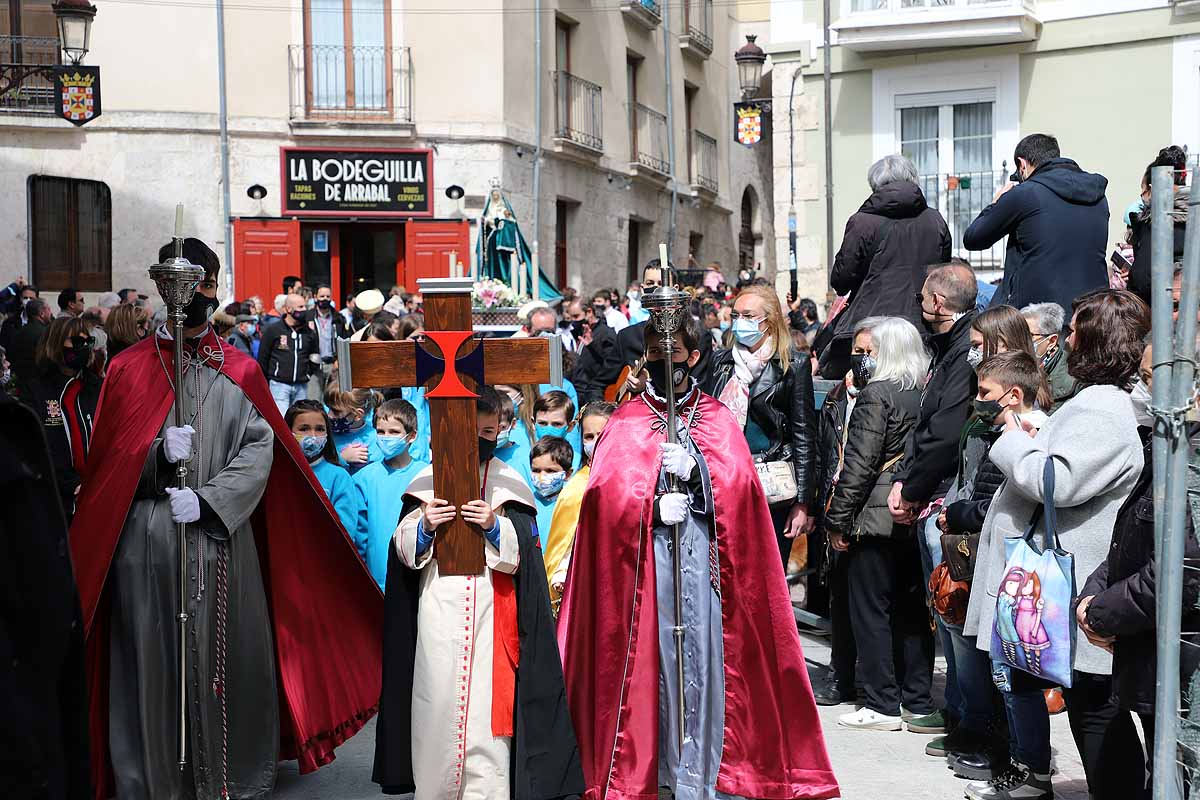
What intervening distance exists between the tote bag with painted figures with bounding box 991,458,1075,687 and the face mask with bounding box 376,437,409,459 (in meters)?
3.30

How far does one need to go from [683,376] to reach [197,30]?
16.6 meters

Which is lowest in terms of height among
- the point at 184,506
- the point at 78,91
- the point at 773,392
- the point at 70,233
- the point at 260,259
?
the point at 184,506

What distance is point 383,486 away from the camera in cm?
693

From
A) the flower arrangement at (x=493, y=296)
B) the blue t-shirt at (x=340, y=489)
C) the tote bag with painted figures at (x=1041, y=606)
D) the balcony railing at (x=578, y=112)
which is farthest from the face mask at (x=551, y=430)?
the balcony railing at (x=578, y=112)

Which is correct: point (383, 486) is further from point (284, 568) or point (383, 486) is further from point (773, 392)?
point (773, 392)

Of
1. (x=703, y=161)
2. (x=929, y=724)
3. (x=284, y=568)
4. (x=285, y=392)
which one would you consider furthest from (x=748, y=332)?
(x=703, y=161)

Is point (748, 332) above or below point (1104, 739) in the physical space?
above

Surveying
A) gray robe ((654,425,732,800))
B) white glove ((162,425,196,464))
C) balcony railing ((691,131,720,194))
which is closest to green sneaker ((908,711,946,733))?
gray robe ((654,425,732,800))

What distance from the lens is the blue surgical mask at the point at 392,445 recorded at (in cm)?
698

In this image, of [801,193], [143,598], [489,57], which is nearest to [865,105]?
[801,193]

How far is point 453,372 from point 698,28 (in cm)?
2504

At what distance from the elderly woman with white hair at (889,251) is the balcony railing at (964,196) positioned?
8.16 m

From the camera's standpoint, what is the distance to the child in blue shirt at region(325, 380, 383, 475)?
718 centimetres

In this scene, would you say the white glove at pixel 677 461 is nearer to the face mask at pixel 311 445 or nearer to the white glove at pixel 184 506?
the white glove at pixel 184 506
